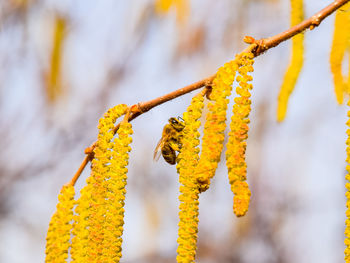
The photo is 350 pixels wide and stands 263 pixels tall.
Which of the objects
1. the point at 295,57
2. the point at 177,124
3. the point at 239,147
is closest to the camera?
the point at 239,147

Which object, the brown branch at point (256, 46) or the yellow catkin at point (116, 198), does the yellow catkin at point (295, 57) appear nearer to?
the brown branch at point (256, 46)

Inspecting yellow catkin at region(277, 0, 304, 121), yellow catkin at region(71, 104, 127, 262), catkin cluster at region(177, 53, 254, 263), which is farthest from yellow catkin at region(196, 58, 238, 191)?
yellow catkin at region(277, 0, 304, 121)

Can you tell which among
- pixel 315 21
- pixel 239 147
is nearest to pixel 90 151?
pixel 239 147

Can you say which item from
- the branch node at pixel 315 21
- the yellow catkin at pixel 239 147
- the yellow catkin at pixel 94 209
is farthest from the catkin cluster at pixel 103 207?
the branch node at pixel 315 21

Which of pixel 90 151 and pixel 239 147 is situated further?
pixel 90 151

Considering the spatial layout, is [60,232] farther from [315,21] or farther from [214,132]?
[315,21]

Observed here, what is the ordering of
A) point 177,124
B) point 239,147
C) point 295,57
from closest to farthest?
point 239,147
point 177,124
point 295,57

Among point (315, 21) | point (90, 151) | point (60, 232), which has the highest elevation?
point (315, 21)
